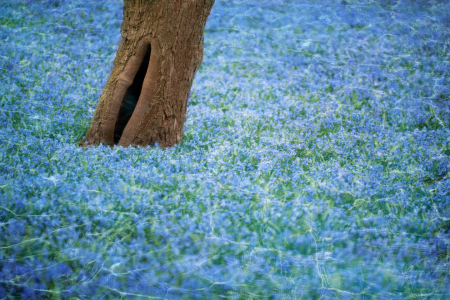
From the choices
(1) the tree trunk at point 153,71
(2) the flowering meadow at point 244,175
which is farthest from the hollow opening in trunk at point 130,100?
(2) the flowering meadow at point 244,175

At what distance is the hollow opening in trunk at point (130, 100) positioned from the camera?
12.7 feet

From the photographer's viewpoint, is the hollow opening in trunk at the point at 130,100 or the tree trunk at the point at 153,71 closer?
the tree trunk at the point at 153,71

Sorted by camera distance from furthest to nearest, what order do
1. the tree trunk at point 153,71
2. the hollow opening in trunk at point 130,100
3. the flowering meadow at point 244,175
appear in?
the hollow opening in trunk at point 130,100, the tree trunk at point 153,71, the flowering meadow at point 244,175

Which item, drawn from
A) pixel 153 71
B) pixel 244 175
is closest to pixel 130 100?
pixel 153 71

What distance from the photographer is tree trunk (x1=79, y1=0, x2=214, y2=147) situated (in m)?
3.61

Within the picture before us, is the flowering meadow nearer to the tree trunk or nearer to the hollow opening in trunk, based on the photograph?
the tree trunk

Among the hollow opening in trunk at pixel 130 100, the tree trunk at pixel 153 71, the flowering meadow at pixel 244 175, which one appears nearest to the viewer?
the flowering meadow at pixel 244 175

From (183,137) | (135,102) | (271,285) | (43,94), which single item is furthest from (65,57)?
(271,285)

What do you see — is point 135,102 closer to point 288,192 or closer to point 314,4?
point 288,192

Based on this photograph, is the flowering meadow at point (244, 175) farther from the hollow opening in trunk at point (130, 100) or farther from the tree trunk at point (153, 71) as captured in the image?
the hollow opening in trunk at point (130, 100)

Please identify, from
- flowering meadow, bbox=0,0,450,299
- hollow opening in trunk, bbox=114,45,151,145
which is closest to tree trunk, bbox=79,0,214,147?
hollow opening in trunk, bbox=114,45,151,145

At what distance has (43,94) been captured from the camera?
177 inches

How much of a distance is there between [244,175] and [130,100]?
4.29 feet

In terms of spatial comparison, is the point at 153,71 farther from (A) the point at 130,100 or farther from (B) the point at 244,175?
(B) the point at 244,175
